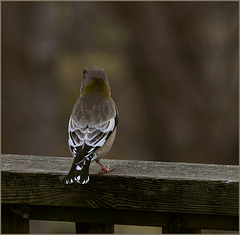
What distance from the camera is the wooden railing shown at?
10.9 feet

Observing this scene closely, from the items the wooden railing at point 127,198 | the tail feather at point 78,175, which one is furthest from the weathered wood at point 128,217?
the tail feather at point 78,175

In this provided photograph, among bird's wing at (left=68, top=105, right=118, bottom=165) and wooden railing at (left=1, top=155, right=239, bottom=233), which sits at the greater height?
bird's wing at (left=68, top=105, right=118, bottom=165)

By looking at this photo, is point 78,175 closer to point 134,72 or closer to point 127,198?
point 127,198

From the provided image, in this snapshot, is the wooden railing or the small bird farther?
the small bird

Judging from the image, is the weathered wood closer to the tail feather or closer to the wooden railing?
the wooden railing

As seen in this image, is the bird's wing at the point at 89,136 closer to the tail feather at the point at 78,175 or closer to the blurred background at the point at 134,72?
the tail feather at the point at 78,175

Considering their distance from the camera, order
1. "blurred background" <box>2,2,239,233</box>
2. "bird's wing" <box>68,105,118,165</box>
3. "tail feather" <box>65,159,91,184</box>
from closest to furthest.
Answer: "tail feather" <box>65,159,91,184</box> < "bird's wing" <box>68,105,118,165</box> < "blurred background" <box>2,2,239,233</box>

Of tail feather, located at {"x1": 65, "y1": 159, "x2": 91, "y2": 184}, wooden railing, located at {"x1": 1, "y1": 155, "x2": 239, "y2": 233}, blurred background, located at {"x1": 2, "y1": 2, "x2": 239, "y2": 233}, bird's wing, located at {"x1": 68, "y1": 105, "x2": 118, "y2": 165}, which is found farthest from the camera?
blurred background, located at {"x1": 2, "y1": 2, "x2": 239, "y2": 233}

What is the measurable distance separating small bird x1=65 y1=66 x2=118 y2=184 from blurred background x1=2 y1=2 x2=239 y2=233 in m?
6.88

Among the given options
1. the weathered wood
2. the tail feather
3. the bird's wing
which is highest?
the bird's wing

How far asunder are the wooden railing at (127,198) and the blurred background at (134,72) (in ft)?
27.0

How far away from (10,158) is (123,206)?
0.82m

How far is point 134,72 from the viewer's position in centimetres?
1284

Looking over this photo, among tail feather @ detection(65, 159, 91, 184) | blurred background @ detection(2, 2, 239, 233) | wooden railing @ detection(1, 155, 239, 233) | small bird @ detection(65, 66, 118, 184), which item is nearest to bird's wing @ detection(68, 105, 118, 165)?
small bird @ detection(65, 66, 118, 184)
